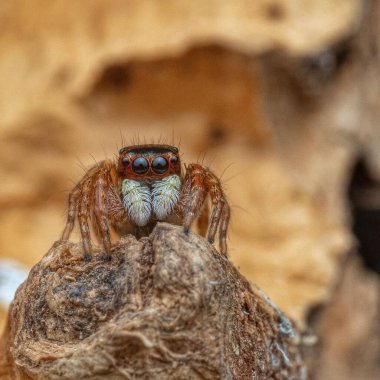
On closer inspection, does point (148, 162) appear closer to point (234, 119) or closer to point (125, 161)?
point (125, 161)

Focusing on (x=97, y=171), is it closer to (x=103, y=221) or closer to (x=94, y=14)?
(x=103, y=221)

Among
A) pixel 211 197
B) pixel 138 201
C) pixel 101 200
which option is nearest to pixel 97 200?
pixel 101 200

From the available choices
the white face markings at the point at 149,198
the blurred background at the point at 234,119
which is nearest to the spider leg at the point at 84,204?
the white face markings at the point at 149,198

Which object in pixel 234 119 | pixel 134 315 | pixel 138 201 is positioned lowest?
pixel 134 315

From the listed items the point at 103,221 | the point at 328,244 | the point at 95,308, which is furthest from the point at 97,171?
the point at 328,244

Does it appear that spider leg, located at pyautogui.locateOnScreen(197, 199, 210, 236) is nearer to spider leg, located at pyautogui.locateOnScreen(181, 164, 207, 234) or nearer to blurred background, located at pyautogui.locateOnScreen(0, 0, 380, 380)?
spider leg, located at pyautogui.locateOnScreen(181, 164, 207, 234)

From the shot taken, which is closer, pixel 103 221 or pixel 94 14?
pixel 103 221
